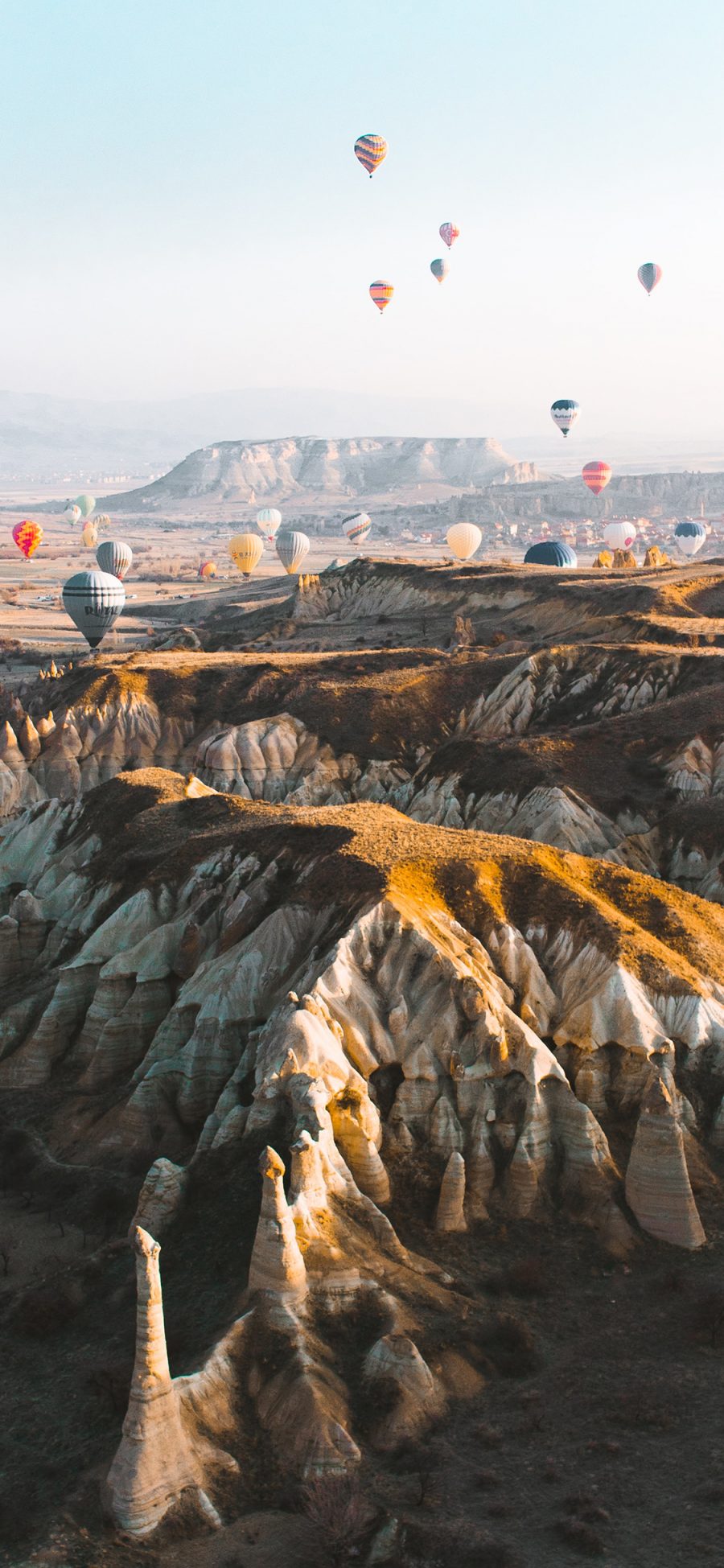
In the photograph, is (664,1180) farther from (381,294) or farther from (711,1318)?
(381,294)

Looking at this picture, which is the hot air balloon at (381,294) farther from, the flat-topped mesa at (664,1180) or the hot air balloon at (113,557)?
the flat-topped mesa at (664,1180)

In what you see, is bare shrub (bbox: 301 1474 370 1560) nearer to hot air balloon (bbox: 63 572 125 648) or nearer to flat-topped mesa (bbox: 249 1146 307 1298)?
flat-topped mesa (bbox: 249 1146 307 1298)

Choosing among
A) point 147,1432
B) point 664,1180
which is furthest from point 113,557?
point 147,1432

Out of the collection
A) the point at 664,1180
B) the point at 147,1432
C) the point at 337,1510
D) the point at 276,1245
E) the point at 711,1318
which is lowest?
the point at 711,1318

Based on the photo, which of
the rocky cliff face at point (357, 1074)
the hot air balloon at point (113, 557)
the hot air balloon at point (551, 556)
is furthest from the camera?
the hot air balloon at point (113, 557)

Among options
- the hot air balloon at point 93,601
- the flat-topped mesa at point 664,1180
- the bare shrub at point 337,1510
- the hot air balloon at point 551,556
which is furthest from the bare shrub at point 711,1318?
the hot air balloon at point 551,556

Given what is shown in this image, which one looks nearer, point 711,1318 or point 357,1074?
point 711,1318

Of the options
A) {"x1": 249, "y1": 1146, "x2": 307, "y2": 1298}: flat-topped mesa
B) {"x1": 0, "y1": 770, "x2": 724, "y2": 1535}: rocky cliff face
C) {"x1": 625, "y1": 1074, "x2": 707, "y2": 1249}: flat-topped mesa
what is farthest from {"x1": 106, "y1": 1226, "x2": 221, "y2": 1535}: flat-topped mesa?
{"x1": 625, "y1": 1074, "x2": 707, "y2": 1249}: flat-topped mesa
